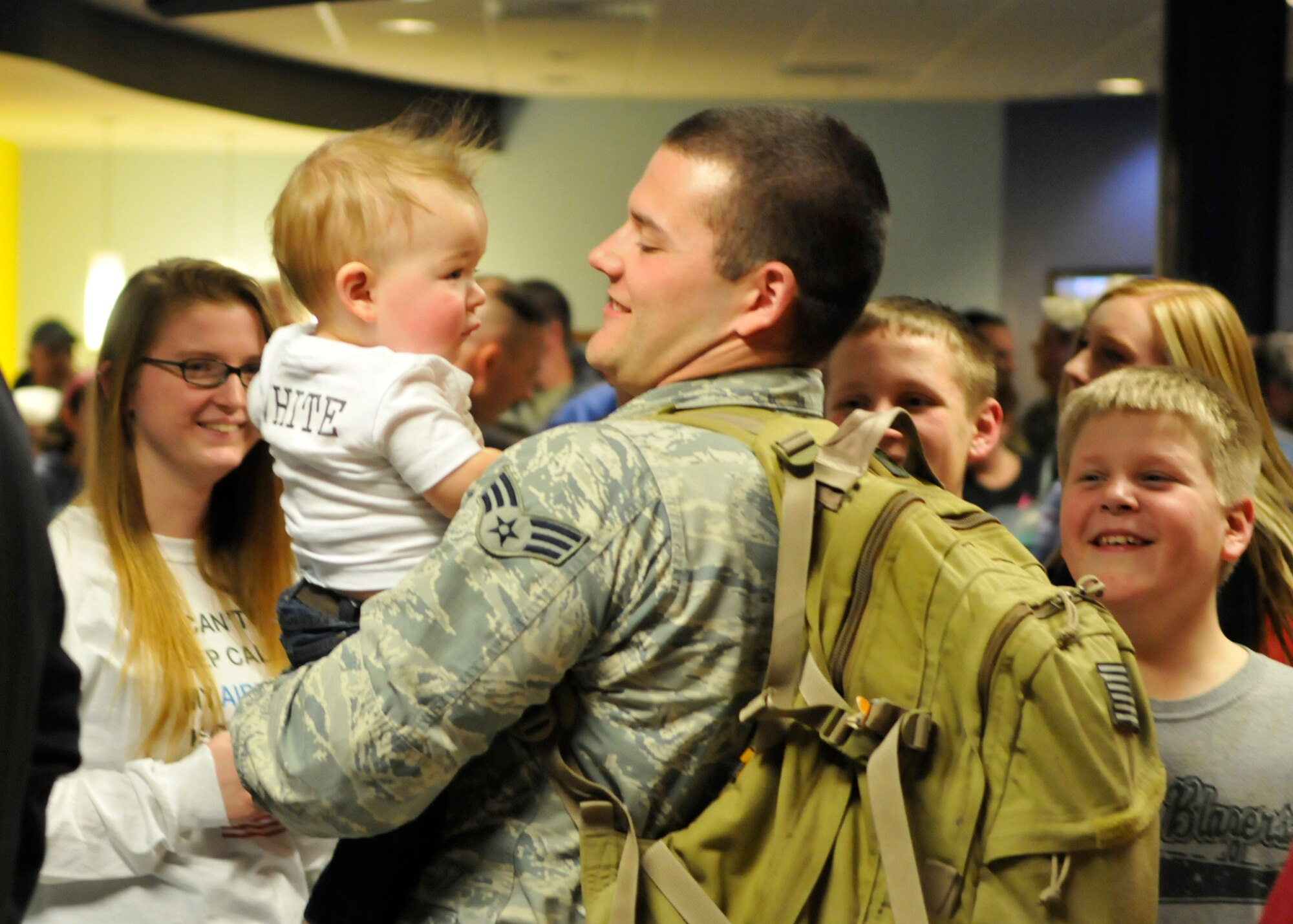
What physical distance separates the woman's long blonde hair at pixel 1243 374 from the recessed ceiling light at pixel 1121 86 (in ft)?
28.9

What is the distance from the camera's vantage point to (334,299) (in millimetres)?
1681

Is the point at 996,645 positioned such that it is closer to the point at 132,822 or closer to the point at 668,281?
the point at 668,281

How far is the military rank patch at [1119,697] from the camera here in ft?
3.70

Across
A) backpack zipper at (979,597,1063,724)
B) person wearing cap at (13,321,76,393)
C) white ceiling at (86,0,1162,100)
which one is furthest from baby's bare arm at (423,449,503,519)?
white ceiling at (86,0,1162,100)

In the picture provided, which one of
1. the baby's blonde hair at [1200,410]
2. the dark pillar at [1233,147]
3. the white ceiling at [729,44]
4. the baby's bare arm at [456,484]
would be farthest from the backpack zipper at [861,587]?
the white ceiling at [729,44]

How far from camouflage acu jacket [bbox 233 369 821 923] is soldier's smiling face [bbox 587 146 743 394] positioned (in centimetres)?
15

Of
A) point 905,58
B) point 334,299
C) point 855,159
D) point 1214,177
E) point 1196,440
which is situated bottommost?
point 1196,440

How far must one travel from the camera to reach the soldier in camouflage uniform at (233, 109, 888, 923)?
3.81 ft

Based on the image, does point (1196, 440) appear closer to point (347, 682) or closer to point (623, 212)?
point (347, 682)

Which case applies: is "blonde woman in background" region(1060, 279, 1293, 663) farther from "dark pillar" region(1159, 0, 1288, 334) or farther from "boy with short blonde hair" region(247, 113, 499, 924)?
"dark pillar" region(1159, 0, 1288, 334)

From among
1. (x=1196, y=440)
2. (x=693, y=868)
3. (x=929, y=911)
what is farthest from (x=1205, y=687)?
(x=693, y=868)

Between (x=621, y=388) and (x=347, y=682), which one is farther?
(x=621, y=388)

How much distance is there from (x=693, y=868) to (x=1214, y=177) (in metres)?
4.20

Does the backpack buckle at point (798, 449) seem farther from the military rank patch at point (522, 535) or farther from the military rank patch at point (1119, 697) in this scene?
the military rank patch at point (1119, 697)
